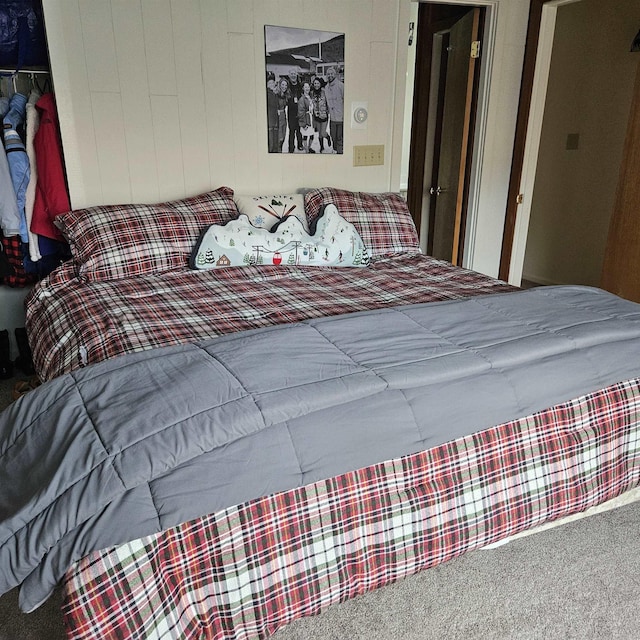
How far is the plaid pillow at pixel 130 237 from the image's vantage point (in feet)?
7.58

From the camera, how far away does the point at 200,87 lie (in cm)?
276

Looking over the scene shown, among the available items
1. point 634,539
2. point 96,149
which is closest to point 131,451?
point 634,539

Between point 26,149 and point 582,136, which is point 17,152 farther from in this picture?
point 582,136

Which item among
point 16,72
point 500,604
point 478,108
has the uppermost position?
point 16,72

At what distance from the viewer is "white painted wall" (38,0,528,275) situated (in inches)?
100

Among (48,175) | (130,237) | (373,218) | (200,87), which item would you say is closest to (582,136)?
(373,218)

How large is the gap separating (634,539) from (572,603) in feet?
1.39

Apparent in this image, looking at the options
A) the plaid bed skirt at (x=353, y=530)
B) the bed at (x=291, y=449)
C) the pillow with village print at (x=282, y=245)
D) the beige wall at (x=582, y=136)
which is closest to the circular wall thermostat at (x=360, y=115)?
the pillow with village print at (x=282, y=245)

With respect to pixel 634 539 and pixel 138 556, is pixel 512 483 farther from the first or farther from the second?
pixel 138 556

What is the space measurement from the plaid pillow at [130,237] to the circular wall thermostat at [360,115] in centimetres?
108

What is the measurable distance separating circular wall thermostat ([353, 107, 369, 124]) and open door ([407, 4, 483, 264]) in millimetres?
694

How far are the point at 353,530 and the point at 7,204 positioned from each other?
220cm

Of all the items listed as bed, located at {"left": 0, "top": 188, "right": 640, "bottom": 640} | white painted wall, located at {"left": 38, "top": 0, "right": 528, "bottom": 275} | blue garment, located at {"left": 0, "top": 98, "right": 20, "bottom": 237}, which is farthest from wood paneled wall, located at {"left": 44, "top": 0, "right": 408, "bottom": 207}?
bed, located at {"left": 0, "top": 188, "right": 640, "bottom": 640}

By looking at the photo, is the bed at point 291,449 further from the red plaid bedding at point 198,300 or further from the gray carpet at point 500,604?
the gray carpet at point 500,604
